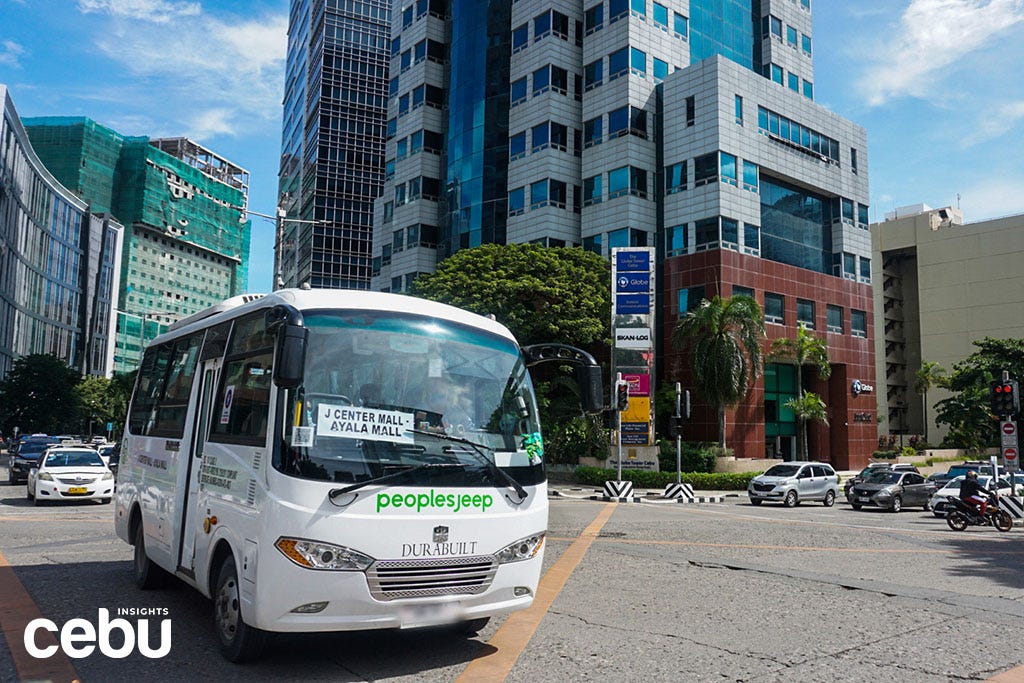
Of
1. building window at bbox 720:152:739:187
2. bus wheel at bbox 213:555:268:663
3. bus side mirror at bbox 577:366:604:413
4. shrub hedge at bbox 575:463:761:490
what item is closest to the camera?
bus wheel at bbox 213:555:268:663

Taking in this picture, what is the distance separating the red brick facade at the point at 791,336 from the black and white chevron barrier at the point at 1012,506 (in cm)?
1849

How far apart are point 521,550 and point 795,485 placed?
23.0m

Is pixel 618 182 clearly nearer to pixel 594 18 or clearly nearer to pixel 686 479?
pixel 594 18

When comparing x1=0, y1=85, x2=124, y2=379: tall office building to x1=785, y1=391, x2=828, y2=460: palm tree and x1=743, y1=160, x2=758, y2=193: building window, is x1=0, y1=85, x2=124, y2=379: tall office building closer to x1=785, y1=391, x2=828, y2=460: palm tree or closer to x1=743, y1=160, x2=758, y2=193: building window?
x1=743, y1=160, x2=758, y2=193: building window

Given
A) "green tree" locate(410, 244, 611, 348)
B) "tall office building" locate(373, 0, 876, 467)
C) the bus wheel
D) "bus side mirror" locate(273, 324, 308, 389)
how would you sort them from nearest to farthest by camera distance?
"bus side mirror" locate(273, 324, 308, 389) < the bus wheel < "green tree" locate(410, 244, 611, 348) < "tall office building" locate(373, 0, 876, 467)

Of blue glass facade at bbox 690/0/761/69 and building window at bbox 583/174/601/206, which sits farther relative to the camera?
blue glass facade at bbox 690/0/761/69

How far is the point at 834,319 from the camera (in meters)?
46.1

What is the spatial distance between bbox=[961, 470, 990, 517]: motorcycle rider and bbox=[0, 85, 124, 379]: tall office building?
270 feet

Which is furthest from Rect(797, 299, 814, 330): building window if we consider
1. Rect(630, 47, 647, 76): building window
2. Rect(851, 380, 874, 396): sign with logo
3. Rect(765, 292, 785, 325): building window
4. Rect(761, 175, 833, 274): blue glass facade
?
Rect(630, 47, 647, 76): building window

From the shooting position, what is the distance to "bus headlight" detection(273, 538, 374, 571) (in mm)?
5586

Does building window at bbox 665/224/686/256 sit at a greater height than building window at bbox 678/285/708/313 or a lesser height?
greater

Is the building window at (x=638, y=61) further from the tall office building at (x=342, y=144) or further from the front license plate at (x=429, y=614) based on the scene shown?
the tall office building at (x=342, y=144)

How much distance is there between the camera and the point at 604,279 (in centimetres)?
3950

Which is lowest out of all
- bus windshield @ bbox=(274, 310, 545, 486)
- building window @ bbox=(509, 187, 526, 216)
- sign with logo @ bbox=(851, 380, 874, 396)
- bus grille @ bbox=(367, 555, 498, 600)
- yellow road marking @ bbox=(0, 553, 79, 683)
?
yellow road marking @ bbox=(0, 553, 79, 683)
